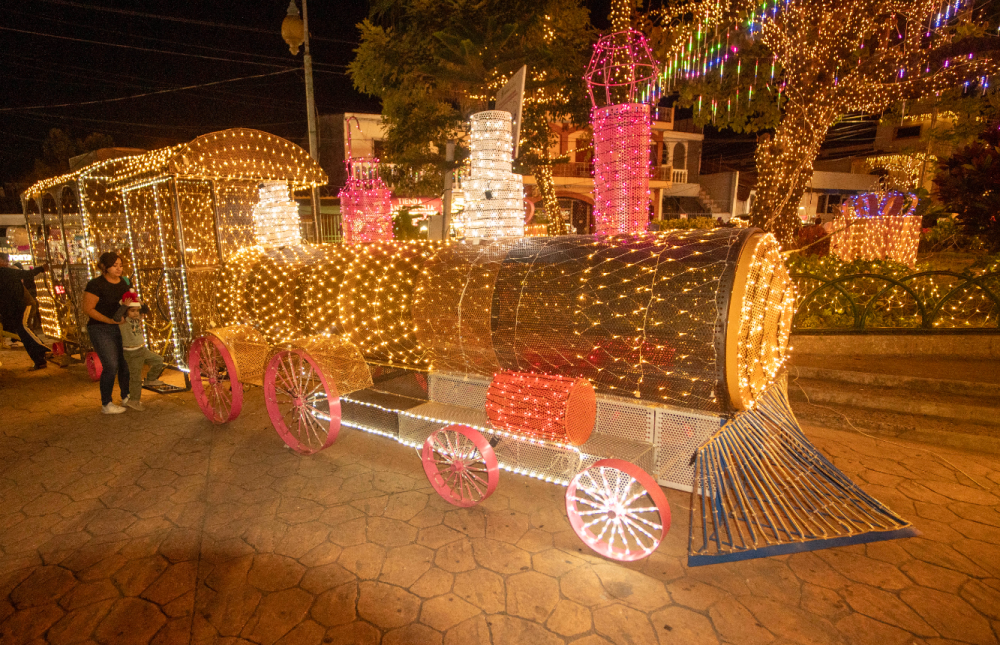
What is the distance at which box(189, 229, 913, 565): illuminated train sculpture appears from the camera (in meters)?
2.96

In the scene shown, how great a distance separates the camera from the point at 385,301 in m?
4.32

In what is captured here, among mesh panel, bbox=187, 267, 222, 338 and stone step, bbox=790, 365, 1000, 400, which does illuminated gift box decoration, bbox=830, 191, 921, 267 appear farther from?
mesh panel, bbox=187, 267, 222, 338

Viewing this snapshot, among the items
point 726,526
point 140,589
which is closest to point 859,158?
point 726,526

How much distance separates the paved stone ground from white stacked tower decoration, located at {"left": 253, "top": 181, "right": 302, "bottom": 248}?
2.87 meters

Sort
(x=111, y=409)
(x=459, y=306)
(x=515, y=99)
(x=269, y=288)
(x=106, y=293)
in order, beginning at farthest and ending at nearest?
(x=111, y=409), (x=106, y=293), (x=269, y=288), (x=515, y=99), (x=459, y=306)

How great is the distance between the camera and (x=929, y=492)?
3924 mm

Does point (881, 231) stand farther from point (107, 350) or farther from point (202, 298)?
point (107, 350)

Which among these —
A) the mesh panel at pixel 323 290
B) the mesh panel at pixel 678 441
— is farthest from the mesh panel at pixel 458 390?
the mesh panel at pixel 678 441

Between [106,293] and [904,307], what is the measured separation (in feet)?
33.5

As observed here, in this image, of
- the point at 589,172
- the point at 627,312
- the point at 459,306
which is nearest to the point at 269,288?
the point at 459,306

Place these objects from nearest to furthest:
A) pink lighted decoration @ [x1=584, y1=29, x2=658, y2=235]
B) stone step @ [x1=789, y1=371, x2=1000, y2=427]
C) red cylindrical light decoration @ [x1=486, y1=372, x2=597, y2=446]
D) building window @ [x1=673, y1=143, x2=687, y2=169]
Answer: red cylindrical light decoration @ [x1=486, y1=372, x2=597, y2=446], pink lighted decoration @ [x1=584, y1=29, x2=658, y2=235], stone step @ [x1=789, y1=371, x2=1000, y2=427], building window @ [x1=673, y1=143, x2=687, y2=169]

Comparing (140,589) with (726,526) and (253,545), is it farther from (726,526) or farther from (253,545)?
(726,526)

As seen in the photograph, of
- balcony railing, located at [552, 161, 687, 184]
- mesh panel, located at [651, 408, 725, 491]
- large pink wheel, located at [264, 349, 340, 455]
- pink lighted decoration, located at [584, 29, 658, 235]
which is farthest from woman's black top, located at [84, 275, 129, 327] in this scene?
balcony railing, located at [552, 161, 687, 184]

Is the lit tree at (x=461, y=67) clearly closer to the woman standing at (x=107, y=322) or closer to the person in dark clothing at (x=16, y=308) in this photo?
the woman standing at (x=107, y=322)
